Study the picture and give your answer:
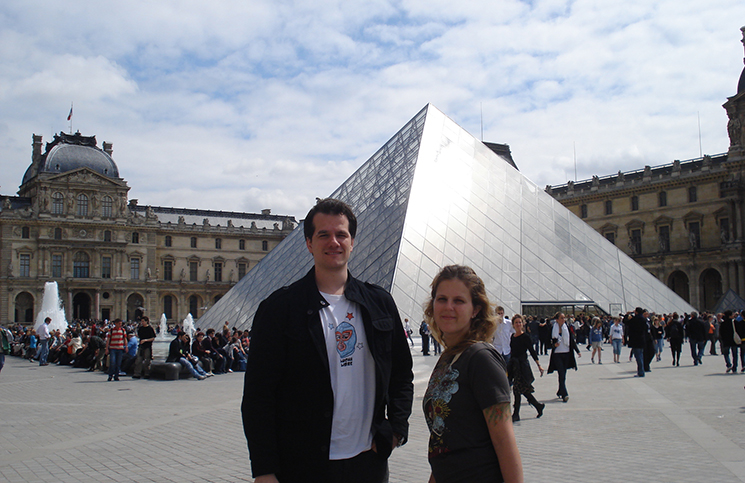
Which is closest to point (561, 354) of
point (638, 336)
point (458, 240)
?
point (638, 336)

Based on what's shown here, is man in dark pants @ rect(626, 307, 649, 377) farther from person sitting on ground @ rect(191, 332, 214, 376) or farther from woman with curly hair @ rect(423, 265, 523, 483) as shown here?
woman with curly hair @ rect(423, 265, 523, 483)

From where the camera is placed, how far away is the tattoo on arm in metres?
2.44

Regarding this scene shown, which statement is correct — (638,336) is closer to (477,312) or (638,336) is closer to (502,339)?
(502,339)

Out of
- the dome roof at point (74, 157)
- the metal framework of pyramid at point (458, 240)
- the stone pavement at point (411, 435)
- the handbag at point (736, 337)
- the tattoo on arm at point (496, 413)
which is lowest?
the stone pavement at point (411, 435)

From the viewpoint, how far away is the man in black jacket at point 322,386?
8.29 feet

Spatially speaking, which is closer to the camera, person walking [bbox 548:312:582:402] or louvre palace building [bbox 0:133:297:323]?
person walking [bbox 548:312:582:402]

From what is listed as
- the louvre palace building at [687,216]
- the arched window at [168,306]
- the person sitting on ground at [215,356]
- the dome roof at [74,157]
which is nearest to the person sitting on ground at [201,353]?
the person sitting on ground at [215,356]

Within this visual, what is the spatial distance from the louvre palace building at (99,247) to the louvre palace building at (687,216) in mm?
39975

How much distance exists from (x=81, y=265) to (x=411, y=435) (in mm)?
64311

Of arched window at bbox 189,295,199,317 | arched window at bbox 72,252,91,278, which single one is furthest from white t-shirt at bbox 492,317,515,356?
arched window at bbox 189,295,199,317

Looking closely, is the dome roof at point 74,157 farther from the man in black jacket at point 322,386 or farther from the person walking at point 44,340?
the man in black jacket at point 322,386

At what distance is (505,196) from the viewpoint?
2506cm

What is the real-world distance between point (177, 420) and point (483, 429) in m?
6.50

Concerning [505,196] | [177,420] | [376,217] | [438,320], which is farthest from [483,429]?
[505,196]
